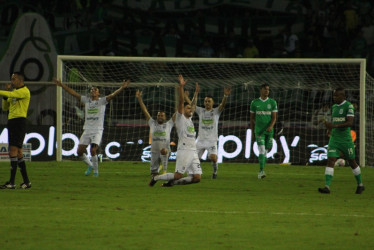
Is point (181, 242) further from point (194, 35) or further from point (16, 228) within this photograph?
point (194, 35)

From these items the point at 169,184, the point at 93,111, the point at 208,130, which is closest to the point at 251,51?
the point at 208,130

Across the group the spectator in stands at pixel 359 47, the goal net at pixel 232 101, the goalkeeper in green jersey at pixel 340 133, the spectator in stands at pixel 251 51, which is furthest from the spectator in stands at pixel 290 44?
the goalkeeper in green jersey at pixel 340 133

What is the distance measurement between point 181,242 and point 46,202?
13.5ft

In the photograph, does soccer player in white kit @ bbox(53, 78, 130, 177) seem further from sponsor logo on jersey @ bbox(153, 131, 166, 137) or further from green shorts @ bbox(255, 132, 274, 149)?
green shorts @ bbox(255, 132, 274, 149)

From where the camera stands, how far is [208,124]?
17.5 m

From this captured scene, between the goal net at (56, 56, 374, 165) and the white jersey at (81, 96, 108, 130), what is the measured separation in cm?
418

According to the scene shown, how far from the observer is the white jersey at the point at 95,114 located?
17.3 m

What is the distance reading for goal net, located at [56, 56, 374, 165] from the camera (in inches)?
866

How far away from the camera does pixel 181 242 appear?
25.6ft

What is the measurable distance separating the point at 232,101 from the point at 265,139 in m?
6.88

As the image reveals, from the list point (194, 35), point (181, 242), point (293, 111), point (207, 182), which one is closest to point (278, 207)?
point (181, 242)

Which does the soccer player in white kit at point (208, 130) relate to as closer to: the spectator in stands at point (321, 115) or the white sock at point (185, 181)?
the white sock at point (185, 181)

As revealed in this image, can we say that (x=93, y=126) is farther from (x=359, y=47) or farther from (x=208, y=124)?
(x=359, y=47)

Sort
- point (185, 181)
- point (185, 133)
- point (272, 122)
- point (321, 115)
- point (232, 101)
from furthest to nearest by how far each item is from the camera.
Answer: point (232, 101)
point (321, 115)
point (272, 122)
point (185, 181)
point (185, 133)
